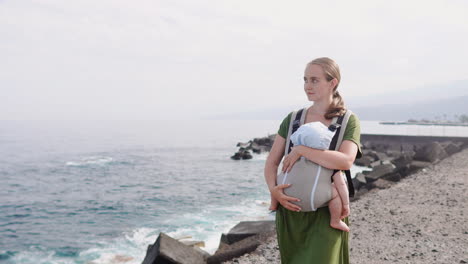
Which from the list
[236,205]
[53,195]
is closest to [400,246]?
[236,205]

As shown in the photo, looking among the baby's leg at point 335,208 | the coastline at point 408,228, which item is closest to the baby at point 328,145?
the baby's leg at point 335,208

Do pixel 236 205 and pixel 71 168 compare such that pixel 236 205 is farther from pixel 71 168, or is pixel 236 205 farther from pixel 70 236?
pixel 71 168

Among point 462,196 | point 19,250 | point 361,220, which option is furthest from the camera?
point 19,250

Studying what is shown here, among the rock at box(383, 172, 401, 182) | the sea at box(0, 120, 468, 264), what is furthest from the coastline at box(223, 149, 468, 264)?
the sea at box(0, 120, 468, 264)

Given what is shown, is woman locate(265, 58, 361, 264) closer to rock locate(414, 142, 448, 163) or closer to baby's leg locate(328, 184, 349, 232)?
baby's leg locate(328, 184, 349, 232)

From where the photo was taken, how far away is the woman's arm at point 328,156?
211 centimetres

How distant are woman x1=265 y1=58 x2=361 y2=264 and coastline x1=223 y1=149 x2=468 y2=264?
132 inches

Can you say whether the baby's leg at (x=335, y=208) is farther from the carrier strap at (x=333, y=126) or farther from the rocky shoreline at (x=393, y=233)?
the rocky shoreline at (x=393, y=233)

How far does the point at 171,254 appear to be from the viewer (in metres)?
5.61

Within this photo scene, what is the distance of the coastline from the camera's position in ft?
18.3

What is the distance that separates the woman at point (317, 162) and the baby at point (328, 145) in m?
0.04

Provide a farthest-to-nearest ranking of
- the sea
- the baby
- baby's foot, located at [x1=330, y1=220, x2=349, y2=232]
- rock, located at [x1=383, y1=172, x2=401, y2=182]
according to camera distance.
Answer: rock, located at [x1=383, y1=172, x2=401, y2=182]
the sea
baby's foot, located at [x1=330, y1=220, x2=349, y2=232]
the baby

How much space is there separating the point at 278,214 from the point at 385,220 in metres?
5.79

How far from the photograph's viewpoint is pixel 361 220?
744 cm
